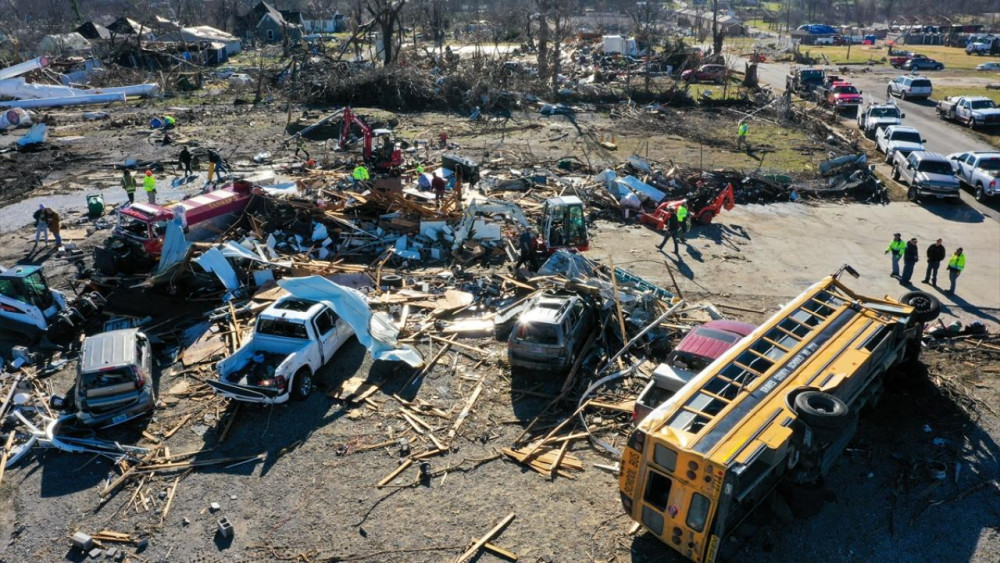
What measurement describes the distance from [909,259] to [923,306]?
218 inches

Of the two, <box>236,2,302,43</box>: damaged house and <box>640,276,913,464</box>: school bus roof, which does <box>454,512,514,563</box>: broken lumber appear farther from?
<box>236,2,302,43</box>: damaged house

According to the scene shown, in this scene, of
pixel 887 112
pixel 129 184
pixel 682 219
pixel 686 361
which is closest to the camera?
pixel 686 361

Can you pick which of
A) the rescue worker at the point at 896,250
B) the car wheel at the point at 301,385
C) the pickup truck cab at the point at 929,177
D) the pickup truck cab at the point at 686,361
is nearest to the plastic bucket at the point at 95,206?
the car wheel at the point at 301,385

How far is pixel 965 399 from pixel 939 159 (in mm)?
17019

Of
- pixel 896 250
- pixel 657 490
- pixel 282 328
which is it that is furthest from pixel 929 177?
pixel 282 328

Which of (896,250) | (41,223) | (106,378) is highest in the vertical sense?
(41,223)

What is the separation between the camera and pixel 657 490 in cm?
816

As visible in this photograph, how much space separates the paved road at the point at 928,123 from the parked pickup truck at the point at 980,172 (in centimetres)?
45

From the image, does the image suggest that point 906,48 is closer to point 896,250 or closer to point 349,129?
point 896,250

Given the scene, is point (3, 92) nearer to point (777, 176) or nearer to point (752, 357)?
point (777, 176)

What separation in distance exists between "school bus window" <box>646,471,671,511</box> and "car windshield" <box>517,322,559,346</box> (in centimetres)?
451

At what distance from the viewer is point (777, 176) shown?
25391 millimetres

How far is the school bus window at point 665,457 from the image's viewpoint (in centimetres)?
777

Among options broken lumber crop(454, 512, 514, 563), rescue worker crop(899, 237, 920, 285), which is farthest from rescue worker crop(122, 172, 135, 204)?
rescue worker crop(899, 237, 920, 285)
